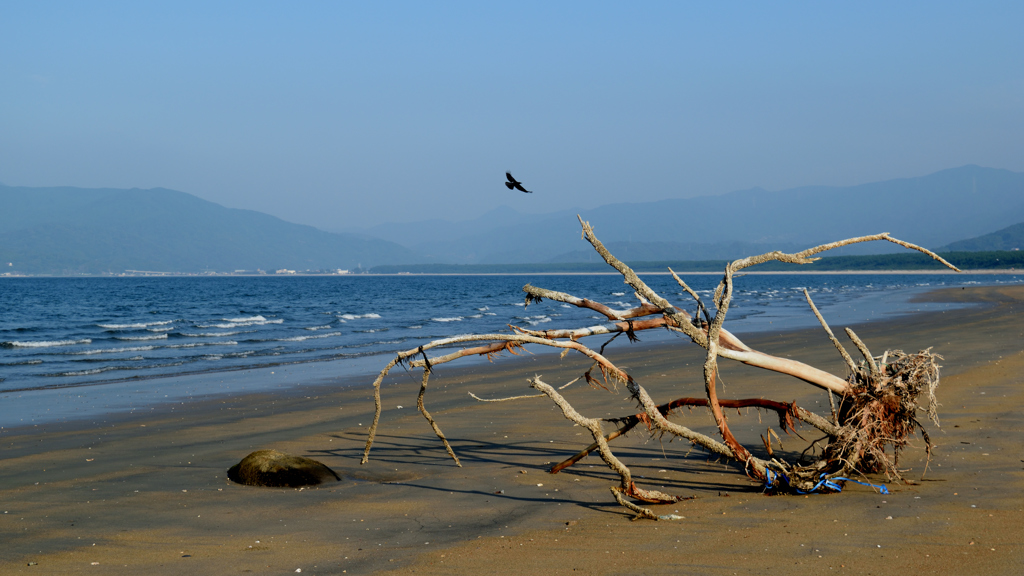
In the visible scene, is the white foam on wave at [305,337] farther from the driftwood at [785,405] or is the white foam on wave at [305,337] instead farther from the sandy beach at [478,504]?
the driftwood at [785,405]

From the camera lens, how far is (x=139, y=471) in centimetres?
737

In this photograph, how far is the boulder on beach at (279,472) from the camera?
6.64 metres

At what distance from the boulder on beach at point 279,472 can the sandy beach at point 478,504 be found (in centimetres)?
18

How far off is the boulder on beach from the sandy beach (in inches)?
7.2

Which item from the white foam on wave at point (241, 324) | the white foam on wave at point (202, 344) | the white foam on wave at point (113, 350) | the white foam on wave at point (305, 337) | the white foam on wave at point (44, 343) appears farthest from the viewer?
the white foam on wave at point (241, 324)

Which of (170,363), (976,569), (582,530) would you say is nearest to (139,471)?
(582,530)

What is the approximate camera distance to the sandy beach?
14.9 feet

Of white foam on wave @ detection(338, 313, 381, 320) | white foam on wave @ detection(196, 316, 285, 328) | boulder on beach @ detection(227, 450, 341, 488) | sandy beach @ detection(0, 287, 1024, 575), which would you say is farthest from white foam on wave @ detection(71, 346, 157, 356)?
boulder on beach @ detection(227, 450, 341, 488)

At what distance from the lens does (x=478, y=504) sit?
5.93m

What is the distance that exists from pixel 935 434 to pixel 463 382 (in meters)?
8.51

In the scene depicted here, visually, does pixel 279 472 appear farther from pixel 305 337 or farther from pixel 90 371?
pixel 305 337

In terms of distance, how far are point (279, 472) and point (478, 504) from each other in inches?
78.3

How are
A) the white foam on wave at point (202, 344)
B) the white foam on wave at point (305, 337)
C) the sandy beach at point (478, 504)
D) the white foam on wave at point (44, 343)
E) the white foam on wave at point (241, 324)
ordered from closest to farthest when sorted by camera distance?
the sandy beach at point (478, 504) → the white foam on wave at point (202, 344) → the white foam on wave at point (44, 343) → the white foam on wave at point (305, 337) → the white foam on wave at point (241, 324)

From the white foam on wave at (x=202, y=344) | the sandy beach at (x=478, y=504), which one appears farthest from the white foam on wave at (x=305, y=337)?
the sandy beach at (x=478, y=504)
